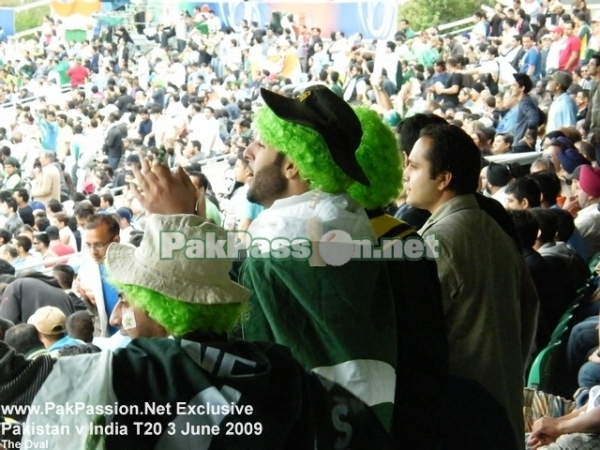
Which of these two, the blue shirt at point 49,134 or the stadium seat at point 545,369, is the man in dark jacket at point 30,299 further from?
the blue shirt at point 49,134

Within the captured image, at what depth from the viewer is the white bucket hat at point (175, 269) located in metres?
1.43

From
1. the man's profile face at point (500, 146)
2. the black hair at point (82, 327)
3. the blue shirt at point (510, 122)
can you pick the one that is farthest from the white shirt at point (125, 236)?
the blue shirt at point (510, 122)

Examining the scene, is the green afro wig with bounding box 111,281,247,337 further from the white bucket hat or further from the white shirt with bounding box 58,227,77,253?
the white shirt with bounding box 58,227,77,253

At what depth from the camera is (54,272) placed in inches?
228

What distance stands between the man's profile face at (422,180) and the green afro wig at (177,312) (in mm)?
921

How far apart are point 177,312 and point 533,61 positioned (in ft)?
37.3

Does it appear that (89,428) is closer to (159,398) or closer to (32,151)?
(159,398)

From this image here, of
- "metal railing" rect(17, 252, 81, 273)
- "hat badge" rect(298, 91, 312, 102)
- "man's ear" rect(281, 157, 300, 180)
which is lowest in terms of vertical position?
"metal railing" rect(17, 252, 81, 273)

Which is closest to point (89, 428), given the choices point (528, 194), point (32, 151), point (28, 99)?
point (528, 194)

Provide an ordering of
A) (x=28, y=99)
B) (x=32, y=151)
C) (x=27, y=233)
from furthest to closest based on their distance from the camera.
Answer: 1. (x=28, y=99)
2. (x=32, y=151)
3. (x=27, y=233)

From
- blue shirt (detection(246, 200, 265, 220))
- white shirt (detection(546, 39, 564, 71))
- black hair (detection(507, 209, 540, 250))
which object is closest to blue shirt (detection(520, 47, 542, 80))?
white shirt (detection(546, 39, 564, 71))

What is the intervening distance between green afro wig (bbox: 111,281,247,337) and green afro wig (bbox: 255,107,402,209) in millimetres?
374

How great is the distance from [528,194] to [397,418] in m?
2.93

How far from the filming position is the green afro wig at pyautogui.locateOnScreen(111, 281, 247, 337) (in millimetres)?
1420
